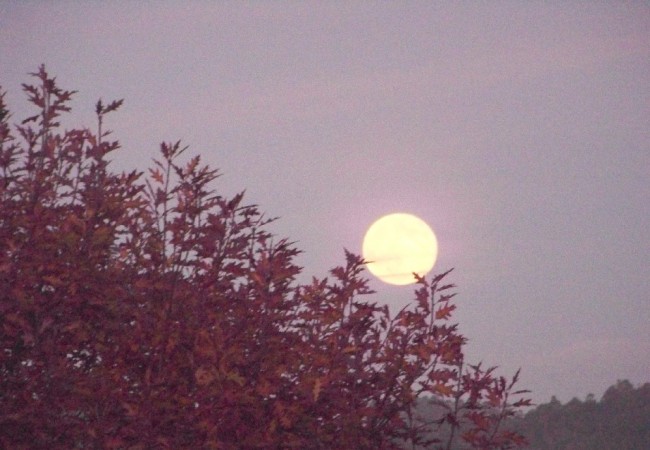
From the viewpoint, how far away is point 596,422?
202 ft

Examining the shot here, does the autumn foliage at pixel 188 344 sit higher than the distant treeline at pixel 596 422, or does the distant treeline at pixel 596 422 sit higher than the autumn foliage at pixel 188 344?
the distant treeline at pixel 596 422

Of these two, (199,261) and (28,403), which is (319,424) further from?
(28,403)

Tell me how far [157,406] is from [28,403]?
42.9 inches

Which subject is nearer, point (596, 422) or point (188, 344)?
point (188, 344)

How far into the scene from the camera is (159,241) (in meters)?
A: 7.04

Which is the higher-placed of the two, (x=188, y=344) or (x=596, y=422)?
(x=596, y=422)

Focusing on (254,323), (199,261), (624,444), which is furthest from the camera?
(624,444)

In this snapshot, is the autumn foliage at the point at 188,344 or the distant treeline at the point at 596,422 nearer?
the autumn foliage at the point at 188,344

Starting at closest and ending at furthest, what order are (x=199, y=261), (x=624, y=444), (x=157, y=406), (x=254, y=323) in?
(x=157, y=406), (x=254, y=323), (x=199, y=261), (x=624, y=444)

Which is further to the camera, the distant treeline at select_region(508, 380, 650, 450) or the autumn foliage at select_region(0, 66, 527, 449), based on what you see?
the distant treeline at select_region(508, 380, 650, 450)

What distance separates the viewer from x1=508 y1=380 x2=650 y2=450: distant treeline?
59.0 metres

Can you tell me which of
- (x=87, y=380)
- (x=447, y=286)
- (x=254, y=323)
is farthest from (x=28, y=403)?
(x=447, y=286)

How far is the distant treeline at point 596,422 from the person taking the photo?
2322 inches

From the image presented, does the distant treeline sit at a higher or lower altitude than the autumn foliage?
higher
